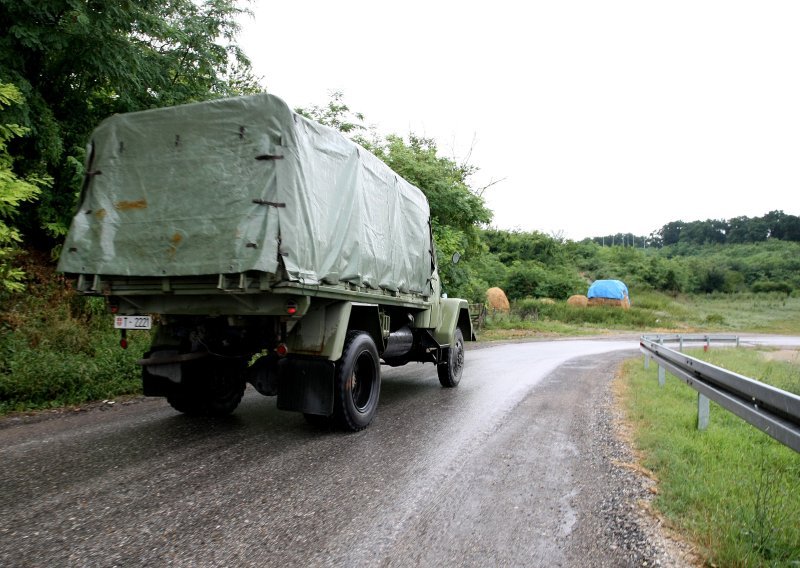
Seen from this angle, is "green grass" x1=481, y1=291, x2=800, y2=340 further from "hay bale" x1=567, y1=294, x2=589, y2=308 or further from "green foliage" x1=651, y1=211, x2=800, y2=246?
"green foliage" x1=651, y1=211, x2=800, y2=246

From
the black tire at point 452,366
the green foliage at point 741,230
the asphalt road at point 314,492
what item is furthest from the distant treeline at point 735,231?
the asphalt road at point 314,492

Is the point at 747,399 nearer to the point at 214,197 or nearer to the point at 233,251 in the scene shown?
the point at 233,251

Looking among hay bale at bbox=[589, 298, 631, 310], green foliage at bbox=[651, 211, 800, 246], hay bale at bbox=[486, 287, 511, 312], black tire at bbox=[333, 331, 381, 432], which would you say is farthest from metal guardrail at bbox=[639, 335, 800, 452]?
green foliage at bbox=[651, 211, 800, 246]

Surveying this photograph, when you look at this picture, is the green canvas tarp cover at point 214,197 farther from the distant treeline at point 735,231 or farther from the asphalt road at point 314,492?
the distant treeline at point 735,231

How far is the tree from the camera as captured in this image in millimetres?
7457

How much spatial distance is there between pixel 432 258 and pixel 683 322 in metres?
40.0

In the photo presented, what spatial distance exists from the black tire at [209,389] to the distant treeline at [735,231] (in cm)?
10587

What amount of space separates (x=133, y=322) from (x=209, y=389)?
4.11ft

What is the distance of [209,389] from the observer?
6043mm

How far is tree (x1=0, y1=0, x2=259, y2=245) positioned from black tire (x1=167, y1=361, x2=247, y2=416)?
4.63 m

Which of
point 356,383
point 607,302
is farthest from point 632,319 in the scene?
point 356,383

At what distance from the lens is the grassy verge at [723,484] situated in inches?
114

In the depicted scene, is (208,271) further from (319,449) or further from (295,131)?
(319,449)

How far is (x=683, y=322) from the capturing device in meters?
42.1
